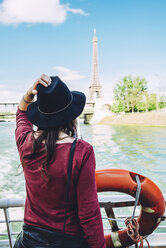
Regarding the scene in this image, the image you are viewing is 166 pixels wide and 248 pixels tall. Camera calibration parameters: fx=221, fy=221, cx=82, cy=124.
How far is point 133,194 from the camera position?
1269mm

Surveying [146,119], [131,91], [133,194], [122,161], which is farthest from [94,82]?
[133,194]

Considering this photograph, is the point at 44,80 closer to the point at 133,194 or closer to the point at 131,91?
the point at 133,194

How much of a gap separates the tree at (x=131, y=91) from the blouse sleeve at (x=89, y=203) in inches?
1586

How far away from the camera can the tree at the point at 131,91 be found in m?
40.2

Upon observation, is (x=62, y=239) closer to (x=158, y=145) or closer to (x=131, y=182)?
(x=131, y=182)

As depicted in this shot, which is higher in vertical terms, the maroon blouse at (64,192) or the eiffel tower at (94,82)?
the eiffel tower at (94,82)

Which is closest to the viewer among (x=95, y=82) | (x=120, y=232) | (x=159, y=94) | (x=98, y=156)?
(x=120, y=232)

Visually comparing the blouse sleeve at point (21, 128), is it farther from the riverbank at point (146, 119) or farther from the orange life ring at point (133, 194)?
the riverbank at point (146, 119)

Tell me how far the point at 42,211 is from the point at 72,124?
1.16 feet

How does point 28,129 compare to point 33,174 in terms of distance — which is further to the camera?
point 28,129

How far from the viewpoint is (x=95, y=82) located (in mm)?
51969

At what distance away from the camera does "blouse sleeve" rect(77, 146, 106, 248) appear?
78 centimetres

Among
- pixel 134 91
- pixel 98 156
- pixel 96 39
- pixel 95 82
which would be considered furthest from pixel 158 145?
pixel 96 39

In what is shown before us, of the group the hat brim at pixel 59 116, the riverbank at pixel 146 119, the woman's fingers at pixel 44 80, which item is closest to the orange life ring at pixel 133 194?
the hat brim at pixel 59 116
